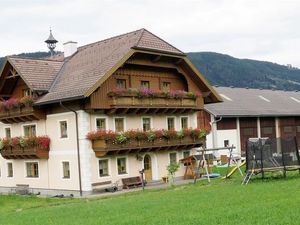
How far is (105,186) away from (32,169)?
18.7ft

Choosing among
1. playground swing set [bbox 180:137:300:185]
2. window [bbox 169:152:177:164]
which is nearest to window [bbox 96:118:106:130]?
window [bbox 169:152:177:164]

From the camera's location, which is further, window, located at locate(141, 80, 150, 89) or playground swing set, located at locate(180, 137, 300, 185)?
window, located at locate(141, 80, 150, 89)

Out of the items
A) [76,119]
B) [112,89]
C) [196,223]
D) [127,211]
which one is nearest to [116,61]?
[112,89]

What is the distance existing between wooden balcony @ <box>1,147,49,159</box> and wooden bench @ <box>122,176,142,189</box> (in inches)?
189

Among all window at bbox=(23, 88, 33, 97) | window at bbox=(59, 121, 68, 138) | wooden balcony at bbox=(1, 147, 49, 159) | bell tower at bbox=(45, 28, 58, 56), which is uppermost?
bell tower at bbox=(45, 28, 58, 56)

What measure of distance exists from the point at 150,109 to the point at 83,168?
5.18 m

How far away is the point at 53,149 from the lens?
98.8ft

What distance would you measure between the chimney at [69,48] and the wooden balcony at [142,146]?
8864 mm

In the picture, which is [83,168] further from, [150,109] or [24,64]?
[24,64]

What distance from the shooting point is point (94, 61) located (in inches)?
1193

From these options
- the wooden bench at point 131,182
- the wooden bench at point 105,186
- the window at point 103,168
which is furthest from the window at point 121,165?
the wooden bench at point 105,186

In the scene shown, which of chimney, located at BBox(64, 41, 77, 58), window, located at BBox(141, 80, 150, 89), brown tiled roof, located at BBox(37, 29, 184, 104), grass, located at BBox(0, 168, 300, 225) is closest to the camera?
grass, located at BBox(0, 168, 300, 225)

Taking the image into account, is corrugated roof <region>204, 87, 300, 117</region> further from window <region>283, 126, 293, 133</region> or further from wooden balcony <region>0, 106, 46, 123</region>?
wooden balcony <region>0, 106, 46, 123</region>

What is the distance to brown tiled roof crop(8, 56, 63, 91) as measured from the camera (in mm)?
29562
